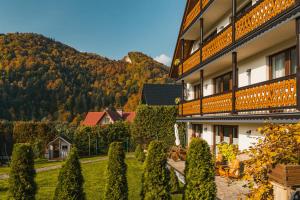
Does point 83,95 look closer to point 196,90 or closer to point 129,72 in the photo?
point 129,72

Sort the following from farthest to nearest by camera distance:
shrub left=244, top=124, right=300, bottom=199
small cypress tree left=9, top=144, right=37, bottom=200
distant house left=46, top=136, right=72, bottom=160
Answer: distant house left=46, top=136, right=72, bottom=160 → small cypress tree left=9, top=144, right=37, bottom=200 → shrub left=244, top=124, right=300, bottom=199

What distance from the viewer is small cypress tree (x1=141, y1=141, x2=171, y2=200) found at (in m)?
8.31

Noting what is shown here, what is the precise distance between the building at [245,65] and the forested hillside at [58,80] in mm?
51698

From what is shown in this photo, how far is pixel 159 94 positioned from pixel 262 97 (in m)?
27.5

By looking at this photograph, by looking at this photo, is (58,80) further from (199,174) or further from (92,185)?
(199,174)

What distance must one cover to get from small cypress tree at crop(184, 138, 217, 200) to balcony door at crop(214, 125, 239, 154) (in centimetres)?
838

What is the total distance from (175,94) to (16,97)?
45575 millimetres

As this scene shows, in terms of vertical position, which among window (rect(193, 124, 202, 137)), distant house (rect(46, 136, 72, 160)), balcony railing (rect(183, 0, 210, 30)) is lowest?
distant house (rect(46, 136, 72, 160))

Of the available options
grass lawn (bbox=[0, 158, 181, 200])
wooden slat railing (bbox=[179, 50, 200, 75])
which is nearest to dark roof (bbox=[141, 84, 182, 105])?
wooden slat railing (bbox=[179, 50, 200, 75])

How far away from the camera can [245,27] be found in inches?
486

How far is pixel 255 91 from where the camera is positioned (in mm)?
11367

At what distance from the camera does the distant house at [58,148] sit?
101 feet

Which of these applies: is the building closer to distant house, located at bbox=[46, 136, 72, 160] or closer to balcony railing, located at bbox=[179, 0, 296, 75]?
balcony railing, located at bbox=[179, 0, 296, 75]

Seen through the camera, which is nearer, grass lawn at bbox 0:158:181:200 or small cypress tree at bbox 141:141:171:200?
small cypress tree at bbox 141:141:171:200
